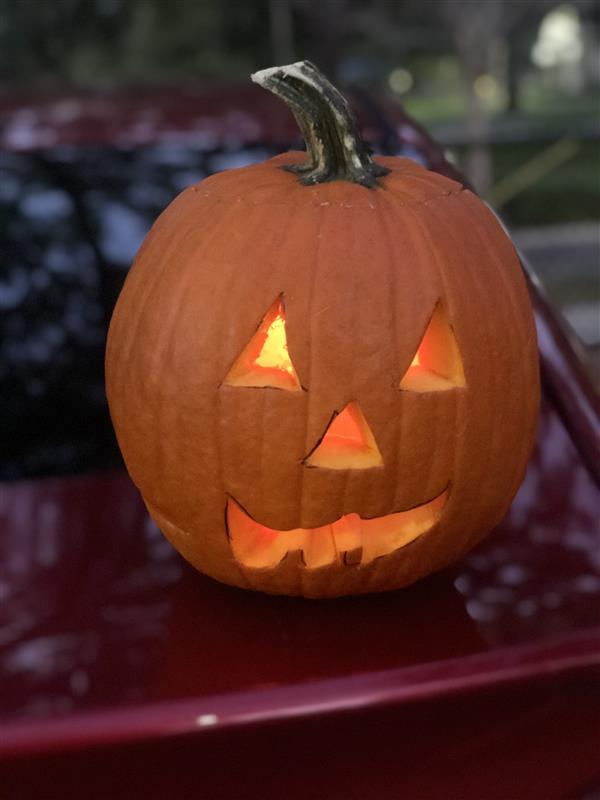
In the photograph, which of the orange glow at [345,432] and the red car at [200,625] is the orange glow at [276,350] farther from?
the red car at [200,625]

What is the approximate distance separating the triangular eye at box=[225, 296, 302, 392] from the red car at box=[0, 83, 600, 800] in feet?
1.13

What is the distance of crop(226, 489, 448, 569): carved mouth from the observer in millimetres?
1407

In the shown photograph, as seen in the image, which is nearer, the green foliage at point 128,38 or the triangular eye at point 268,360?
the triangular eye at point 268,360

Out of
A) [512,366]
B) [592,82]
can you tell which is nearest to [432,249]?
[512,366]

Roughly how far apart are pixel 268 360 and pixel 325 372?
4.7 inches

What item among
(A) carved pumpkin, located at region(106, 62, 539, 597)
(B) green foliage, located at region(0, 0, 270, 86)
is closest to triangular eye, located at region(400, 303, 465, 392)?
(A) carved pumpkin, located at region(106, 62, 539, 597)

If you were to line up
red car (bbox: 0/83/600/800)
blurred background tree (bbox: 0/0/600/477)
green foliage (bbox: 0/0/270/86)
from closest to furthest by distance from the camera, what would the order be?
red car (bbox: 0/83/600/800)
blurred background tree (bbox: 0/0/600/477)
green foliage (bbox: 0/0/270/86)

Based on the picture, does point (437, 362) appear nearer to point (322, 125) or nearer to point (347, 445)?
point (347, 445)

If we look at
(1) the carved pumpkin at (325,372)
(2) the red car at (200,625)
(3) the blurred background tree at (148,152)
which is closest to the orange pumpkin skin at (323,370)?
(1) the carved pumpkin at (325,372)

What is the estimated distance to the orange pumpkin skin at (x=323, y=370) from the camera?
4.32 ft

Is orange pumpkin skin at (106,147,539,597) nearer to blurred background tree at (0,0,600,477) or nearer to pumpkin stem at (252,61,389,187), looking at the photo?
pumpkin stem at (252,61,389,187)

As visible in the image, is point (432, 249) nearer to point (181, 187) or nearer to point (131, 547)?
point (131, 547)

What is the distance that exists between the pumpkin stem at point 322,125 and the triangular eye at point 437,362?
0.81 feet

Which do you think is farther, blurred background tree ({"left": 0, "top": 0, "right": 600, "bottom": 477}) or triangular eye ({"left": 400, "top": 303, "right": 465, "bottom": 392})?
blurred background tree ({"left": 0, "top": 0, "right": 600, "bottom": 477})
